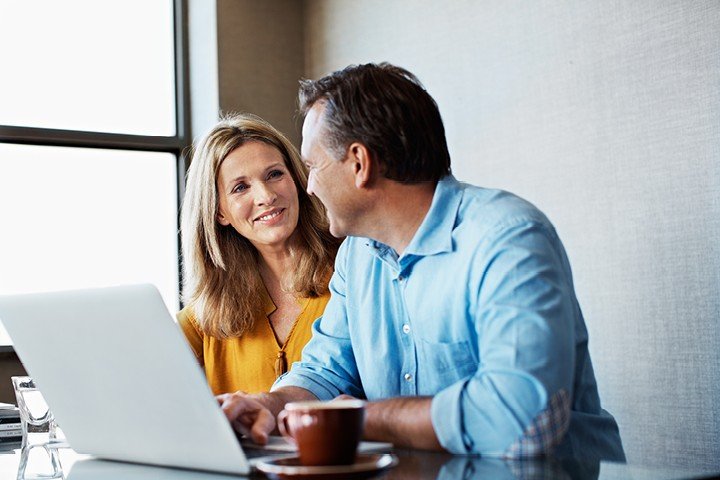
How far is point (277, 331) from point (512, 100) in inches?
38.7

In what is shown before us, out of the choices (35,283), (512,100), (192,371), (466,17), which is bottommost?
(35,283)

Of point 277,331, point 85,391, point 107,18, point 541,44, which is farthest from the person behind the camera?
point 107,18

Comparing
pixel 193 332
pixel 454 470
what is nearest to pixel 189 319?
pixel 193 332

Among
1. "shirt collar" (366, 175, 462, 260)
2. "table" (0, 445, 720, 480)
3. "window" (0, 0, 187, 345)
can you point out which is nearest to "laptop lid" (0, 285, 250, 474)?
"table" (0, 445, 720, 480)

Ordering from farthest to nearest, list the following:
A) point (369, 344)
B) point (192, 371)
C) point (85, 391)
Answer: point (369, 344) → point (85, 391) → point (192, 371)

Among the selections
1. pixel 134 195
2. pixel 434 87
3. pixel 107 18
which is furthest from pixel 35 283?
pixel 434 87

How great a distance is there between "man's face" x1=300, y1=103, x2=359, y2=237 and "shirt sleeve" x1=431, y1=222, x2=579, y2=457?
0.42 m

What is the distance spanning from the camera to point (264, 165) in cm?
260

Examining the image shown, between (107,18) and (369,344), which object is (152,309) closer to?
(369,344)

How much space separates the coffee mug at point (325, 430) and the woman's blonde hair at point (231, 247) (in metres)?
1.49

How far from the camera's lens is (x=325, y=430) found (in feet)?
3.31

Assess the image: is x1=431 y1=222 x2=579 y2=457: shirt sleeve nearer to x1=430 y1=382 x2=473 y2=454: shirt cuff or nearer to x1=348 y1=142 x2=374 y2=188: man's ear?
x1=430 y1=382 x2=473 y2=454: shirt cuff

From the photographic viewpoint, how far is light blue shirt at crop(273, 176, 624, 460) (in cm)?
131

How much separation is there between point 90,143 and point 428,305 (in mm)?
2250
